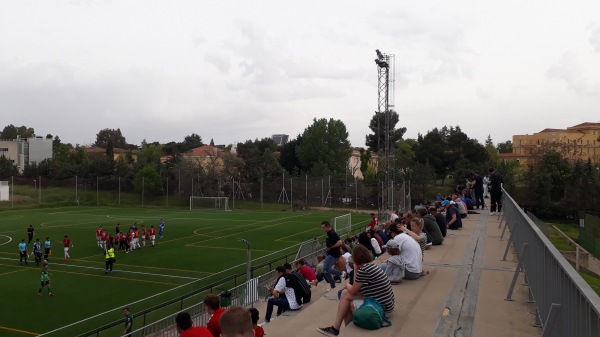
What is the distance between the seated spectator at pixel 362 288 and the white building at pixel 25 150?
368 feet

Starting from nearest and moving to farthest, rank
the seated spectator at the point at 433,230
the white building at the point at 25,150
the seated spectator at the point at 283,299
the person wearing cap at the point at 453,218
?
1. the seated spectator at the point at 283,299
2. the seated spectator at the point at 433,230
3. the person wearing cap at the point at 453,218
4. the white building at the point at 25,150

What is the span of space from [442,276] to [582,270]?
2868 centimetres

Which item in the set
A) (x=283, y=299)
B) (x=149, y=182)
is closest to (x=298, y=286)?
(x=283, y=299)

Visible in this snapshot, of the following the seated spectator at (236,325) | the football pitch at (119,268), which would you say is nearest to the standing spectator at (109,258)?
the football pitch at (119,268)

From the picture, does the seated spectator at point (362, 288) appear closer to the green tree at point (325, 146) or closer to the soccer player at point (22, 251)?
the soccer player at point (22, 251)

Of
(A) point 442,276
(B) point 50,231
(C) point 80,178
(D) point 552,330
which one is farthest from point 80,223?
(D) point 552,330

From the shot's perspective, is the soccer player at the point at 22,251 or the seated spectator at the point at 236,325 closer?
the seated spectator at the point at 236,325

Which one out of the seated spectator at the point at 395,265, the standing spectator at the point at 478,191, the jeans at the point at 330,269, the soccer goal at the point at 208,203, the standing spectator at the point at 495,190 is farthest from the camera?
the soccer goal at the point at 208,203

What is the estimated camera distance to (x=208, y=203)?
69.8m

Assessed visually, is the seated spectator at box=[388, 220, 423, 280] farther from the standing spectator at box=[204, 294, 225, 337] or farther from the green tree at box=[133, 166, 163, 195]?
the green tree at box=[133, 166, 163, 195]

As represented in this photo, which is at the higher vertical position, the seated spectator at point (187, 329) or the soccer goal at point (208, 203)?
the seated spectator at point (187, 329)

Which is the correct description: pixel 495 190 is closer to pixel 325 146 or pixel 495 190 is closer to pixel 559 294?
pixel 559 294

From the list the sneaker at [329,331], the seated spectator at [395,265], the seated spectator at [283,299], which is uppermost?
the seated spectator at [395,265]

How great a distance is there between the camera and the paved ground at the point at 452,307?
6732 mm
